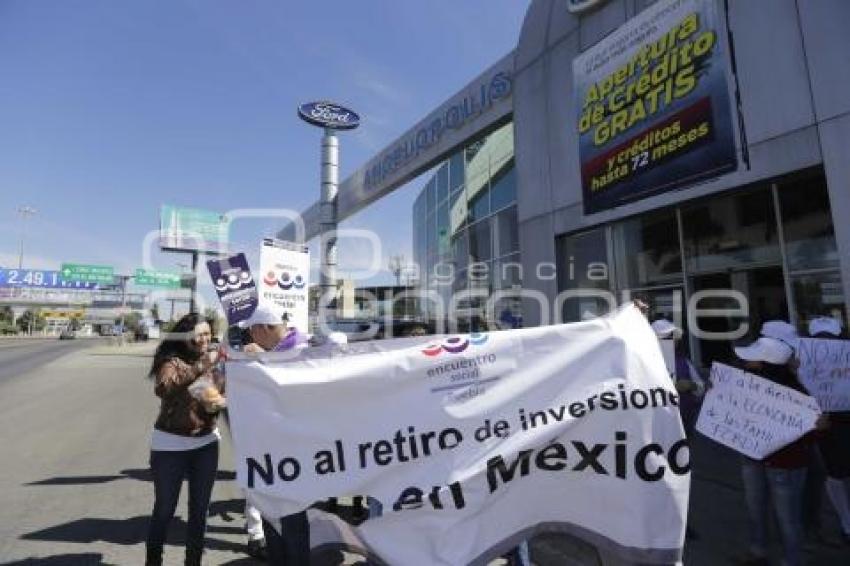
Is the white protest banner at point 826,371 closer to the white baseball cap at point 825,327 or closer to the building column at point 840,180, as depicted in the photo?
the white baseball cap at point 825,327

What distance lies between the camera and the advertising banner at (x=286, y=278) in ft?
30.9

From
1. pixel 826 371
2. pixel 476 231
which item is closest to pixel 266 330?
pixel 826 371

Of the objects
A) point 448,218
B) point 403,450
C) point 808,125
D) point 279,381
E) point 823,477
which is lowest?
point 823,477

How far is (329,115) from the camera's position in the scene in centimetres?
2106

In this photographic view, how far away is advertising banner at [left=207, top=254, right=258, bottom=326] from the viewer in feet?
28.6

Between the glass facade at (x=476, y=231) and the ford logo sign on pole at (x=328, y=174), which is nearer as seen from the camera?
the glass facade at (x=476, y=231)

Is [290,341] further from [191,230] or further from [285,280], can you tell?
[191,230]

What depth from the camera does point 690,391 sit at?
16.8 feet

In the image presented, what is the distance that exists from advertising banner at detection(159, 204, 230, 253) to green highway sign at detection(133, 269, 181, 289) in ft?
35.9

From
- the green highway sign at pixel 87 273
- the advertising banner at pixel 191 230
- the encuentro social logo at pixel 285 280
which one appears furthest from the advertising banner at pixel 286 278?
the green highway sign at pixel 87 273

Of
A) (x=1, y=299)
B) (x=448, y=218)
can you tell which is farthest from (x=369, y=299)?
(x=1, y=299)

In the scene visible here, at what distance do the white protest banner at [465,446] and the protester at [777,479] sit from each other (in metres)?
1.14

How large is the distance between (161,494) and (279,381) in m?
1.44

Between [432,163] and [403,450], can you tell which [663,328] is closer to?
[403,450]
